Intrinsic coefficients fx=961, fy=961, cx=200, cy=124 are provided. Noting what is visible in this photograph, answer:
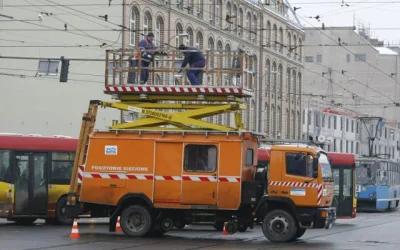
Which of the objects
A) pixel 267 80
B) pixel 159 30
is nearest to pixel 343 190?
pixel 159 30

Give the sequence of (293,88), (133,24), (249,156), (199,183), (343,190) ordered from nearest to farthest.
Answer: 1. (199,183)
2. (249,156)
3. (343,190)
4. (133,24)
5. (293,88)

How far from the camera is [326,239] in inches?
985

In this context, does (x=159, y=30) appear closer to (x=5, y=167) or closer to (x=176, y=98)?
(x=5, y=167)

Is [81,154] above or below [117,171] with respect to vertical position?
above

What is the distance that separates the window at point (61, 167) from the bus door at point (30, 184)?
0.26 metres

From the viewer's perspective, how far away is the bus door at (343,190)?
36125 millimetres

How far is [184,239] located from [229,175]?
6.57ft

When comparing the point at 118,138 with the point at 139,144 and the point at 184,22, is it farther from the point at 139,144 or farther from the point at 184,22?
the point at 184,22

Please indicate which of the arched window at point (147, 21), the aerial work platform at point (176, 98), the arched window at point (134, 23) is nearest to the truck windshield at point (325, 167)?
the aerial work platform at point (176, 98)

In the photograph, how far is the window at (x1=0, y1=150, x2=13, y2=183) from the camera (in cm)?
2856

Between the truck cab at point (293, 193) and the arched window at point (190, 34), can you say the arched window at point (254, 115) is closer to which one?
the arched window at point (190, 34)

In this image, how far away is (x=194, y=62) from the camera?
24766 mm

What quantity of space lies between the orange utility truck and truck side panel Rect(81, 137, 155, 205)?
0.02m

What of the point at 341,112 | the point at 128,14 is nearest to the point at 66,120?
the point at 128,14
